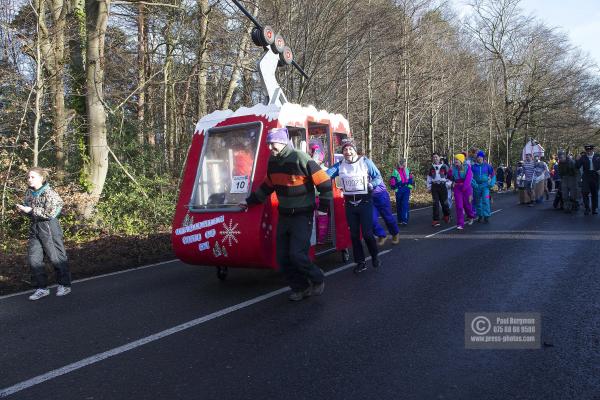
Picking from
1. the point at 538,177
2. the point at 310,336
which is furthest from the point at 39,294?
the point at 538,177

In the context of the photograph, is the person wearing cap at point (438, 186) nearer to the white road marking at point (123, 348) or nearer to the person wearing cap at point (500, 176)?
the white road marking at point (123, 348)

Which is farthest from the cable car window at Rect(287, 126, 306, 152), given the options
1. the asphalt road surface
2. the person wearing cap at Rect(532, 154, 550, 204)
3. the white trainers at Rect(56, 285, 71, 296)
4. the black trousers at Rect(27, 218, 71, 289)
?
the person wearing cap at Rect(532, 154, 550, 204)

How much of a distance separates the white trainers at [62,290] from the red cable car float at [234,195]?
162 cm

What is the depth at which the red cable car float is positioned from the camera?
20.1 feet

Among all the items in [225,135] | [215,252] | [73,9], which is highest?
[73,9]

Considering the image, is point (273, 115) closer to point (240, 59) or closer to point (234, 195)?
point (234, 195)

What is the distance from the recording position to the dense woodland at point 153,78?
449 inches

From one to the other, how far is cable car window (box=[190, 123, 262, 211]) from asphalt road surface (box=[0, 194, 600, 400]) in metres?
1.28

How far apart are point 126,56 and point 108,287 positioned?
46.6 feet

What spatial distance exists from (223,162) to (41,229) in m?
2.63

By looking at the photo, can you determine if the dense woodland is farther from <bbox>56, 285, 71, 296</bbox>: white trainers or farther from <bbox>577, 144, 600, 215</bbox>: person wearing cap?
<bbox>577, 144, 600, 215</bbox>: person wearing cap

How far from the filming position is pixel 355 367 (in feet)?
12.8

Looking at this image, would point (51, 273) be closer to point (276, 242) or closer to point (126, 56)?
point (276, 242)

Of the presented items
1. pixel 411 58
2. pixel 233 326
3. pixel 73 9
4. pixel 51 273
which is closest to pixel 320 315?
pixel 233 326
